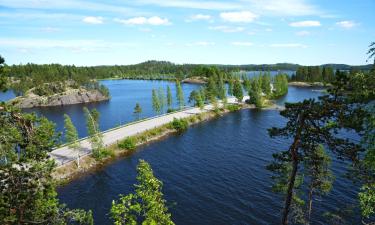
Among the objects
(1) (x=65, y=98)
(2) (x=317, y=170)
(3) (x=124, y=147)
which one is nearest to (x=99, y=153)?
(3) (x=124, y=147)

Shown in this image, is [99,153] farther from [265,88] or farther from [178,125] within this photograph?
[265,88]

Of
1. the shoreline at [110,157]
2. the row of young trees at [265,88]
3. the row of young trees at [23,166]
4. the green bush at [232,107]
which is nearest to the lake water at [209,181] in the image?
the shoreline at [110,157]

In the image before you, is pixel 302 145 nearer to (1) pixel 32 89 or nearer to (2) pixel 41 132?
(2) pixel 41 132

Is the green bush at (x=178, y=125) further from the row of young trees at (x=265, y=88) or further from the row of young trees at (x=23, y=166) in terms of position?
the row of young trees at (x=23, y=166)

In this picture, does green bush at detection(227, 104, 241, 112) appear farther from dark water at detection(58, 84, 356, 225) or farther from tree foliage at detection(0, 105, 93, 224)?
tree foliage at detection(0, 105, 93, 224)

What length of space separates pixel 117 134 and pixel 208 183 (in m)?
34.9

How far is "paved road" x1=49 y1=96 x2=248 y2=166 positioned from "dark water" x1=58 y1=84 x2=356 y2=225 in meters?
6.86

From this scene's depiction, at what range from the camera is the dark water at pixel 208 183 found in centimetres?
4653

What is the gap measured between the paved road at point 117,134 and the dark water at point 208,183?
6863 millimetres

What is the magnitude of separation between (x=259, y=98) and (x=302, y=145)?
11669 cm

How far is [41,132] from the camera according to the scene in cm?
1542

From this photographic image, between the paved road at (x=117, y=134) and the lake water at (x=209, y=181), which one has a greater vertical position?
the paved road at (x=117, y=134)

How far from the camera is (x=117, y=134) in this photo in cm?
8312

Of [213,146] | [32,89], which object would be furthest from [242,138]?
[32,89]
